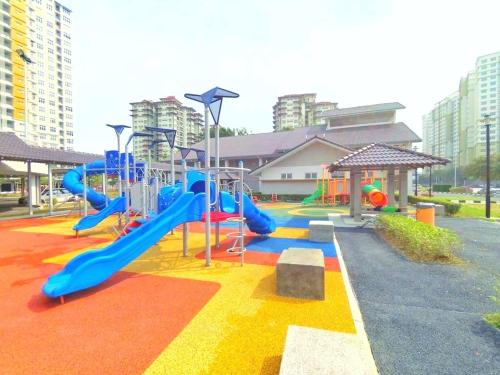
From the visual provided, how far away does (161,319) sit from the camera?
383cm

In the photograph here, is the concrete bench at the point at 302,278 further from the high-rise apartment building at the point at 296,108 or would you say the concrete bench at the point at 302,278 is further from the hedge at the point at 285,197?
the high-rise apartment building at the point at 296,108

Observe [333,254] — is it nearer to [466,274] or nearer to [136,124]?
[466,274]

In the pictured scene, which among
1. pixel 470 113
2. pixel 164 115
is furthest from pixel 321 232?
pixel 164 115

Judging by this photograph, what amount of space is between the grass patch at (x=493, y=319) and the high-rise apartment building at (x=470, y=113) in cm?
11112

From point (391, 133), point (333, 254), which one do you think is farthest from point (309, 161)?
point (333, 254)

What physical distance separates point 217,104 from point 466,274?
22.1 ft

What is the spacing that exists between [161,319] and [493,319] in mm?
4756

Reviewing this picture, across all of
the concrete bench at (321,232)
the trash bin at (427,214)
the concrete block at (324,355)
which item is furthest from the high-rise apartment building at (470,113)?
the concrete block at (324,355)

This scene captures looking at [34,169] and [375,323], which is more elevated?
[34,169]

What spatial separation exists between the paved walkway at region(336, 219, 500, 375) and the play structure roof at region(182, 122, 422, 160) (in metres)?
20.6

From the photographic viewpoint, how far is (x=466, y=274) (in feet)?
18.3

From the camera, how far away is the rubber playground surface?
9.62 ft

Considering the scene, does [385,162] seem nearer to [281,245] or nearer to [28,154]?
[281,245]

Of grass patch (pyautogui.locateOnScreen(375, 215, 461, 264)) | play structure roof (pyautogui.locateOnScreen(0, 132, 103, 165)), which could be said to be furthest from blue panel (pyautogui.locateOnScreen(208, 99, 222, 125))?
play structure roof (pyautogui.locateOnScreen(0, 132, 103, 165))
